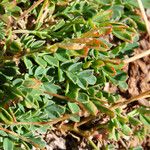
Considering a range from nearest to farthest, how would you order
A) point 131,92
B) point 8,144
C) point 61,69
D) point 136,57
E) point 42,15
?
point 8,144 < point 61,69 < point 42,15 < point 136,57 < point 131,92

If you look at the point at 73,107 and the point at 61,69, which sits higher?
the point at 61,69

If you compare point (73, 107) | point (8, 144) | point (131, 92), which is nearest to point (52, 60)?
point (73, 107)

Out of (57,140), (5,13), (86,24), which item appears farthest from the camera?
(57,140)

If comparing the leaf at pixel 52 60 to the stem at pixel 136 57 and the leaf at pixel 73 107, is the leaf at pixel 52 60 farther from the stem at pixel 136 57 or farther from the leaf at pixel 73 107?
the stem at pixel 136 57

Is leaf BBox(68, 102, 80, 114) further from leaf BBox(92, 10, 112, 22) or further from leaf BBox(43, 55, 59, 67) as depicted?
leaf BBox(92, 10, 112, 22)

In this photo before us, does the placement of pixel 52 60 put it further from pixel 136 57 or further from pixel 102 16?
pixel 136 57

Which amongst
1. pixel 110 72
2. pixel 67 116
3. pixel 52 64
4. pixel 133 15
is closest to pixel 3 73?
pixel 52 64

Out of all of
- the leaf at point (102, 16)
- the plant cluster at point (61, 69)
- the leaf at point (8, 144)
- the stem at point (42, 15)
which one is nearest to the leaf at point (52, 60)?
the plant cluster at point (61, 69)

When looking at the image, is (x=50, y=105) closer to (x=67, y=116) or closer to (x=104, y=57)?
(x=67, y=116)

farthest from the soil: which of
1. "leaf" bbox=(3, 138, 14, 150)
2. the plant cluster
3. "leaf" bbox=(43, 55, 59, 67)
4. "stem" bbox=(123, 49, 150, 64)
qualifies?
"leaf" bbox=(43, 55, 59, 67)
